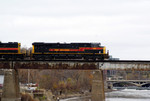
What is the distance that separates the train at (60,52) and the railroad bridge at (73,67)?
460 centimetres

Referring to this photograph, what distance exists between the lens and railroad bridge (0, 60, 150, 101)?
65.1 metres

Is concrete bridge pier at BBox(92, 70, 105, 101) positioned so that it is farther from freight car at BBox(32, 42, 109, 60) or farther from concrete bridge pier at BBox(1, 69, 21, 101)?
concrete bridge pier at BBox(1, 69, 21, 101)

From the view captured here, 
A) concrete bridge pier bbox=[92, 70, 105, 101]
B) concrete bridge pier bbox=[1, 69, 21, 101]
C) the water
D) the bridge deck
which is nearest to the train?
concrete bridge pier bbox=[92, 70, 105, 101]

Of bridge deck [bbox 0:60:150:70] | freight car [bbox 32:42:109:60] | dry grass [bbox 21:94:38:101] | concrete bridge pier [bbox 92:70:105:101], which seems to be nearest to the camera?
bridge deck [bbox 0:60:150:70]

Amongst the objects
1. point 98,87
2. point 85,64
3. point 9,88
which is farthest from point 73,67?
point 9,88

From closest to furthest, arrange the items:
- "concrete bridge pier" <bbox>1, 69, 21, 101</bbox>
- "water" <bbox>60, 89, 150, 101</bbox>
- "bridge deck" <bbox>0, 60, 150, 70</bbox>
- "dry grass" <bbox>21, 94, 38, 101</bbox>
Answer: "bridge deck" <bbox>0, 60, 150, 70</bbox> < "concrete bridge pier" <bbox>1, 69, 21, 101</bbox> < "dry grass" <bbox>21, 94, 38, 101</bbox> < "water" <bbox>60, 89, 150, 101</bbox>

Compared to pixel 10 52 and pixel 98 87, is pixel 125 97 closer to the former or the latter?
pixel 98 87

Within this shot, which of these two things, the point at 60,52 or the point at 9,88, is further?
the point at 60,52

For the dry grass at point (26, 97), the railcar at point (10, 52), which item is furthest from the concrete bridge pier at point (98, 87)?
the railcar at point (10, 52)

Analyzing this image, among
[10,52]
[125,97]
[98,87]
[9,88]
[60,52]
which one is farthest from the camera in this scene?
[125,97]

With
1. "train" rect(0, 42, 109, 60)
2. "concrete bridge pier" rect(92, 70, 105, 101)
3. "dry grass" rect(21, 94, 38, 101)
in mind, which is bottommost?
"dry grass" rect(21, 94, 38, 101)

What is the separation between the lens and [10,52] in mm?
72750

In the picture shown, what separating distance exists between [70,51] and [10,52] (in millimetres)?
11735

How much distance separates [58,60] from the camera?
66.0 metres
